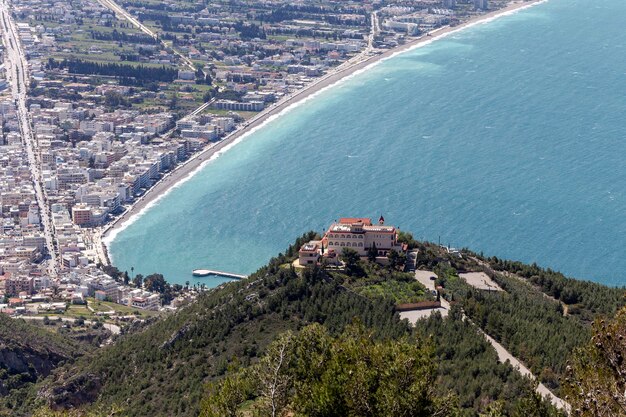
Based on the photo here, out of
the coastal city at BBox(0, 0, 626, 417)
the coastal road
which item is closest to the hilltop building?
the coastal city at BBox(0, 0, 626, 417)

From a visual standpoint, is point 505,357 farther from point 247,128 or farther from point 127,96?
point 127,96

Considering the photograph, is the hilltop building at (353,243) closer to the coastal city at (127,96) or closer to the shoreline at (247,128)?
the coastal city at (127,96)

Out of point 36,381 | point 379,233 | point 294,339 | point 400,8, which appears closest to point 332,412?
point 294,339

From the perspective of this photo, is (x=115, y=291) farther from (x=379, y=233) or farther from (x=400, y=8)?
(x=400, y=8)

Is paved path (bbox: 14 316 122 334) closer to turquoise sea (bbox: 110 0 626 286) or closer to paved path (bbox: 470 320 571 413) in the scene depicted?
turquoise sea (bbox: 110 0 626 286)

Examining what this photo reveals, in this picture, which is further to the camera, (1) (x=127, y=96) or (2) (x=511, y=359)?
(1) (x=127, y=96)

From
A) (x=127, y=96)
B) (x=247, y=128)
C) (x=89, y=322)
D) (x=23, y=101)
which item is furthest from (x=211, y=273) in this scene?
(x=23, y=101)
